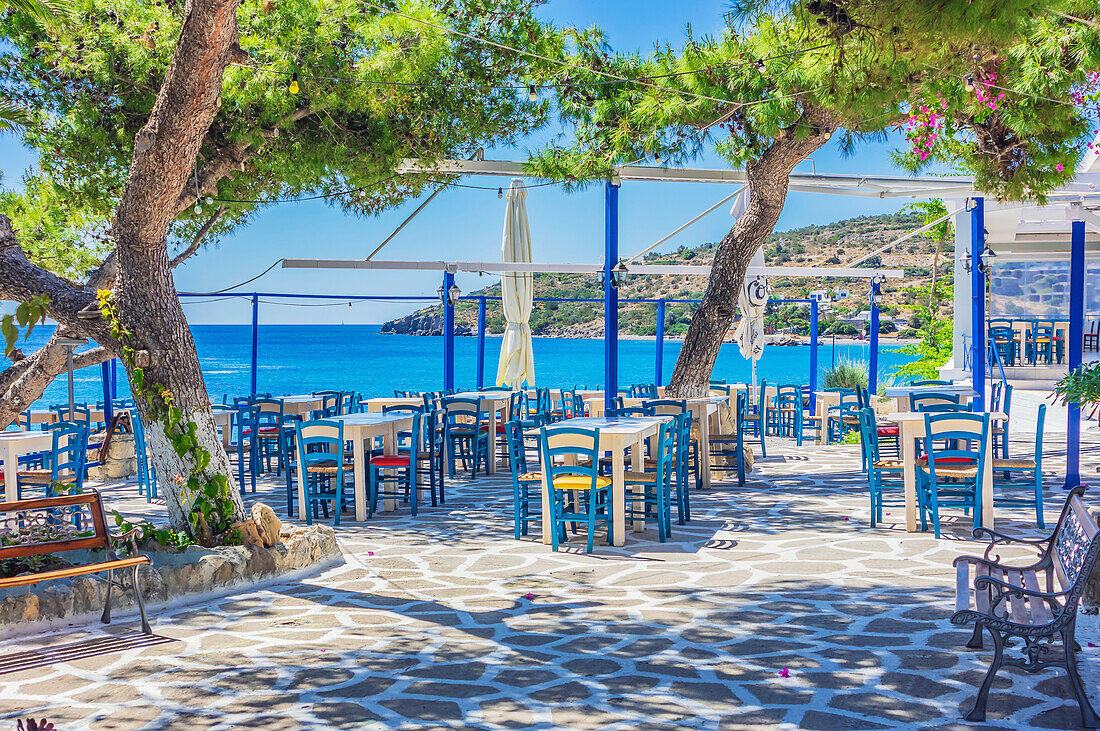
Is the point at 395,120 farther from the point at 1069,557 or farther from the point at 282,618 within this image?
the point at 1069,557

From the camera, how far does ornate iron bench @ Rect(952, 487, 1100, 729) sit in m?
3.36

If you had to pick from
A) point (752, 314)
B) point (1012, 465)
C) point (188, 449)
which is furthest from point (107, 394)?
point (1012, 465)

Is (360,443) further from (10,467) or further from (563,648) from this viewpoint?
(563,648)

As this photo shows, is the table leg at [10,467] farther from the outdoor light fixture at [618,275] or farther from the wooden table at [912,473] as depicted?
the wooden table at [912,473]

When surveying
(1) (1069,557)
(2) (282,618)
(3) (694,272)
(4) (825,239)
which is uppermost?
(4) (825,239)

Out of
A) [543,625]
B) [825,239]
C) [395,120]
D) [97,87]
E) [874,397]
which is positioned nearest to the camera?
[543,625]

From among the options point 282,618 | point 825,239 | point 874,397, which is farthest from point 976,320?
point 825,239

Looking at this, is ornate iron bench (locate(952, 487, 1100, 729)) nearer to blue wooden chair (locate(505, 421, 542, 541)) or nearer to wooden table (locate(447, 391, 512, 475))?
blue wooden chair (locate(505, 421, 542, 541))

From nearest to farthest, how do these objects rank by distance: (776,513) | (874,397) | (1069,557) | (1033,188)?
(1069,557) → (1033,188) → (776,513) → (874,397)

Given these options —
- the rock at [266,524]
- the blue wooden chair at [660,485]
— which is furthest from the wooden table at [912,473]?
the rock at [266,524]

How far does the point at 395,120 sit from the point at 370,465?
3459 millimetres

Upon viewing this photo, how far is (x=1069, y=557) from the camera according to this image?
13.1 feet

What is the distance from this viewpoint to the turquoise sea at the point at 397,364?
5241 cm

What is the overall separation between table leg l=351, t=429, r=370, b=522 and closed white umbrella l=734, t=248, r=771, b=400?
6.33m
